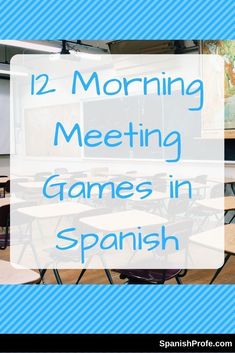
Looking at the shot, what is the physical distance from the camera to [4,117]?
456 inches

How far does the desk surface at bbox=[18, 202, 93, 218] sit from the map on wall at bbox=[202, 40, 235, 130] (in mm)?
3784

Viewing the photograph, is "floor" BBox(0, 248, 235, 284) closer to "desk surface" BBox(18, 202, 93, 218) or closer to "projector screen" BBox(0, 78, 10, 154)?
"desk surface" BBox(18, 202, 93, 218)

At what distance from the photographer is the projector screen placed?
11.4 meters

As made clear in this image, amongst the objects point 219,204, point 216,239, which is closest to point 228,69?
point 219,204

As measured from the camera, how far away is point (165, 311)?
0.99 metres

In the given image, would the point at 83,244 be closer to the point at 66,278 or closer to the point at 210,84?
the point at 66,278

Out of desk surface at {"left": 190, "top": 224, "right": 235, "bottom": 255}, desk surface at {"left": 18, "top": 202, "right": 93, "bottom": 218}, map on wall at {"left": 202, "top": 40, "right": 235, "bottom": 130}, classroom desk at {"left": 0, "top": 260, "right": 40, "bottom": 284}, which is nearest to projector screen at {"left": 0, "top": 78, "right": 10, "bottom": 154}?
map on wall at {"left": 202, "top": 40, "right": 235, "bottom": 130}

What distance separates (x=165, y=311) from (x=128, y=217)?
2.03m

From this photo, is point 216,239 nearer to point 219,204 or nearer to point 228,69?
point 219,204

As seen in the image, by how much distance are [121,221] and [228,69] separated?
430cm

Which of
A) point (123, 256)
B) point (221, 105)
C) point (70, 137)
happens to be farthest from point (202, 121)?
point (70, 137)

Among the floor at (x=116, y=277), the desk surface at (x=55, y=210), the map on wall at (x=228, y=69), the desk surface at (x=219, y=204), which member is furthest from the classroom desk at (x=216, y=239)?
the map on wall at (x=228, y=69)

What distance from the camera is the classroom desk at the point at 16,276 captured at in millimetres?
1784

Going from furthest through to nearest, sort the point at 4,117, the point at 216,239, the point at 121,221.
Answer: the point at 4,117
the point at 121,221
the point at 216,239
